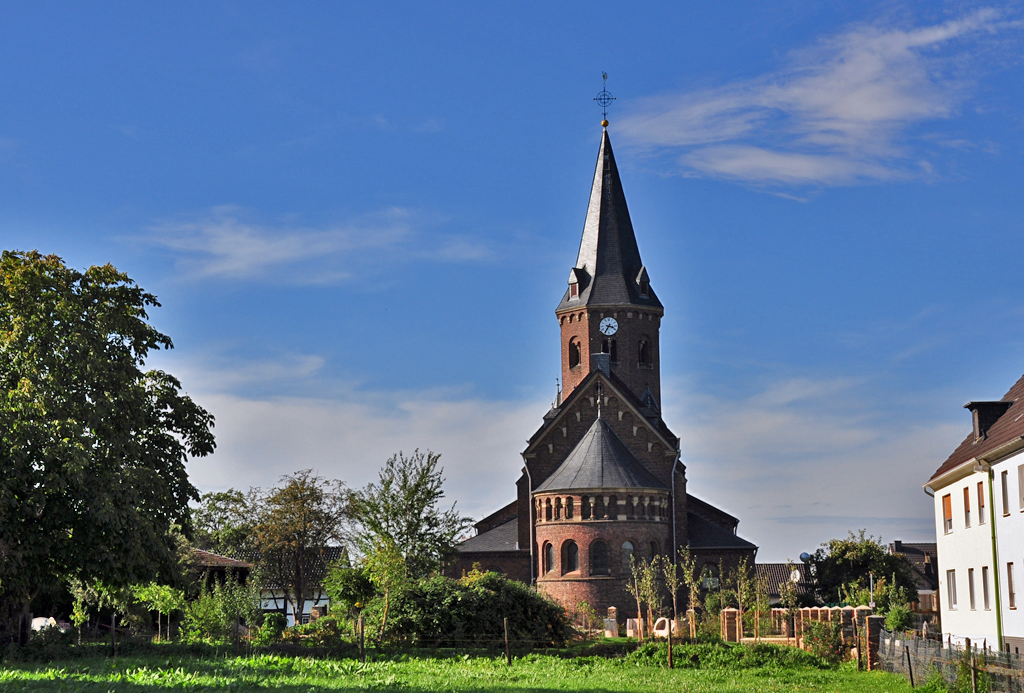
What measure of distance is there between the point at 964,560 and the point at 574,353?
3624cm

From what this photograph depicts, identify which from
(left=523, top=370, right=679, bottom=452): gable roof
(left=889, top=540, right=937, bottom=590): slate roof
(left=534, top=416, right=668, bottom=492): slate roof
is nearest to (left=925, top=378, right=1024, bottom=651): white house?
(left=534, top=416, right=668, bottom=492): slate roof

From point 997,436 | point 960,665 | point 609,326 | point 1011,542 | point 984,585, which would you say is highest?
point 609,326

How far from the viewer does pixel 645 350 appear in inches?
2645

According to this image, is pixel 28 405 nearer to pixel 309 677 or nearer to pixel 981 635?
pixel 309 677

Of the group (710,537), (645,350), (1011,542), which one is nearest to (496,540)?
(710,537)

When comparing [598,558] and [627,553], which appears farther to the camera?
[598,558]

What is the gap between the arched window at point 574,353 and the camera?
67.1m

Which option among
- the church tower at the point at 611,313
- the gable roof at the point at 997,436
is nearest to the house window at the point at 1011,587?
the gable roof at the point at 997,436

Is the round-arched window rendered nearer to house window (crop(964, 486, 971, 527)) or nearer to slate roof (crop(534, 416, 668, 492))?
slate roof (crop(534, 416, 668, 492))

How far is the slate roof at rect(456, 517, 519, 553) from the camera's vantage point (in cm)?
6031

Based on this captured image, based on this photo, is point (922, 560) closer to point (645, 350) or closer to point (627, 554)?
point (645, 350)

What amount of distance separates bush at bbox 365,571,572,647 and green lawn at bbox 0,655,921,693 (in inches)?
181

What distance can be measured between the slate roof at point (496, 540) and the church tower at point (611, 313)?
9509 millimetres

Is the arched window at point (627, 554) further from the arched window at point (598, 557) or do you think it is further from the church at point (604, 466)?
the arched window at point (598, 557)
